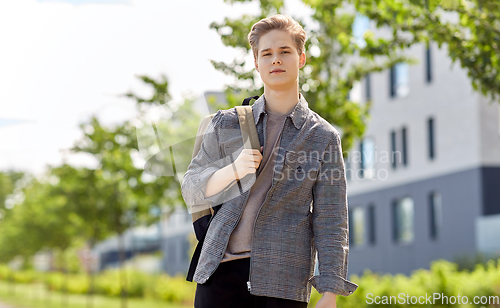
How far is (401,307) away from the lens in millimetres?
11867

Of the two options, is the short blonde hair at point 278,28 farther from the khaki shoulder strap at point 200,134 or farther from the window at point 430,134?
the window at point 430,134

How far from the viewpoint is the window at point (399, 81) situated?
23.7 meters

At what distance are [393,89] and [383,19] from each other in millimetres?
18314

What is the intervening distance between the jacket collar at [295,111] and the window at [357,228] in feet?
79.9

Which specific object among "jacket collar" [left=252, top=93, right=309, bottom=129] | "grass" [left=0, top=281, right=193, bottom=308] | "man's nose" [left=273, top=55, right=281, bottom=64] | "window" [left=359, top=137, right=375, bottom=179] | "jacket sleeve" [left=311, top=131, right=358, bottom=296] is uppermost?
"window" [left=359, top=137, right=375, bottom=179]

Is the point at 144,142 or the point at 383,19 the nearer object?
the point at 144,142

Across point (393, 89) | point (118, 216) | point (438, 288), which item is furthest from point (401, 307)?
point (393, 89)

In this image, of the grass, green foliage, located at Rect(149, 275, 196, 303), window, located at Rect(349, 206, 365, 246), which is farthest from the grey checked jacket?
window, located at Rect(349, 206, 365, 246)

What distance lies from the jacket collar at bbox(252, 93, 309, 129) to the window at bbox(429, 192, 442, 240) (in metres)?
20.0

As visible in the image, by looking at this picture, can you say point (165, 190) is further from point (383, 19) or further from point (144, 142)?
point (144, 142)

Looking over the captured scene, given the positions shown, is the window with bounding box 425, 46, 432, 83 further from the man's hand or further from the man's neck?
the man's hand

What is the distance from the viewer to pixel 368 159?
24281 millimetres

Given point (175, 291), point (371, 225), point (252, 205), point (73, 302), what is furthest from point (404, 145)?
point (252, 205)

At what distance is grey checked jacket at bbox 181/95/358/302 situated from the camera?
2211 mm
